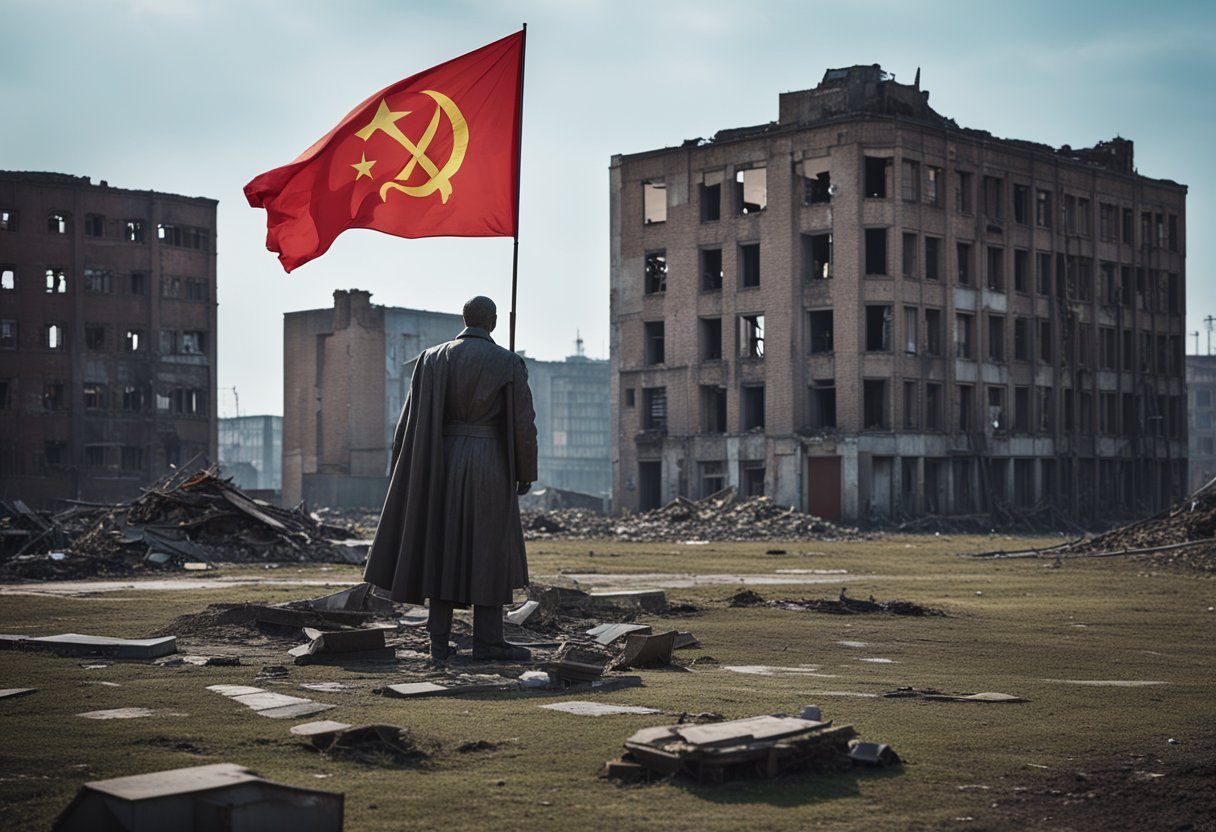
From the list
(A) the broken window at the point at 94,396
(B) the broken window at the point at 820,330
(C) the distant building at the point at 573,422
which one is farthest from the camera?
(C) the distant building at the point at 573,422

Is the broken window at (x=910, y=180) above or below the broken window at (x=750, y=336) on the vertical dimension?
above

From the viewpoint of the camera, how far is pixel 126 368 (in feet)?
229

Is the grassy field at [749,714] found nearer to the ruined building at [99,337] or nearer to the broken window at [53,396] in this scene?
the ruined building at [99,337]

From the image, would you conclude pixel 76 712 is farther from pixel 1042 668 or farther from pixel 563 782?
pixel 1042 668

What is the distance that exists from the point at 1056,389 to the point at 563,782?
62801 millimetres

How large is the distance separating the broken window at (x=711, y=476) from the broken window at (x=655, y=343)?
5517mm

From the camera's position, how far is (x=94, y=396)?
68812 millimetres

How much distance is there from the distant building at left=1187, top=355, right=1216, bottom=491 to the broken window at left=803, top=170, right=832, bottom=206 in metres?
69.5

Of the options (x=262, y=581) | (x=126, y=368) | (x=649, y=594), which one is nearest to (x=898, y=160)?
(x=126, y=368)

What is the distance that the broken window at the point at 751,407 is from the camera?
60.6 meters

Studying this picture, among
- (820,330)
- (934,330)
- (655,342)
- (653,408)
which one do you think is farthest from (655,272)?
(934,330)

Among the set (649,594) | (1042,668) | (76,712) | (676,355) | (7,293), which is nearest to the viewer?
(76,712)

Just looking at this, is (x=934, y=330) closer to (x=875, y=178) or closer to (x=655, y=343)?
(x=875, y=178)

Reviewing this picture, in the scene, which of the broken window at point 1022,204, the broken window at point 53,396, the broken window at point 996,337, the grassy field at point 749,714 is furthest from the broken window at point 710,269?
the grassy field at point 749,714
